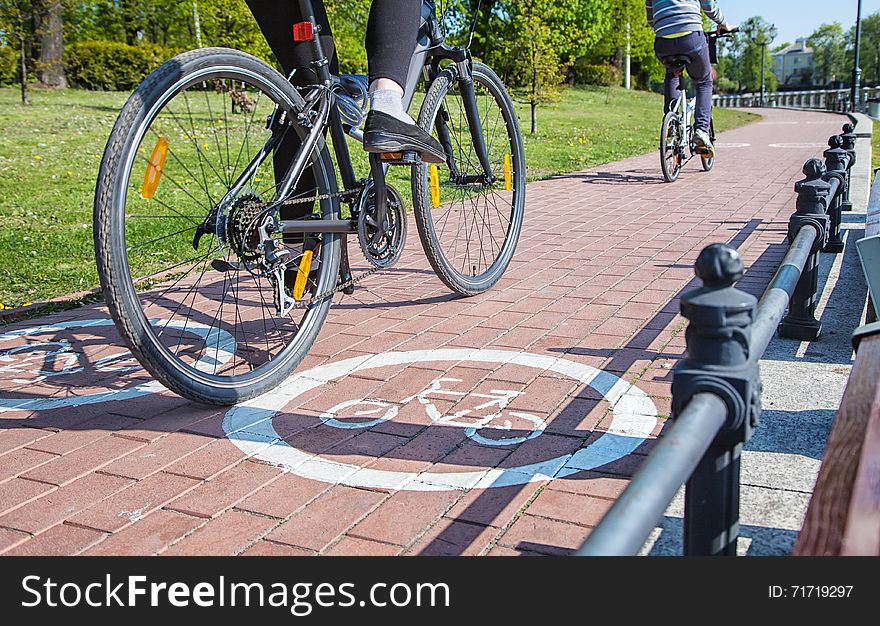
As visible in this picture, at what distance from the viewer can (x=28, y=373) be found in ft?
12.4

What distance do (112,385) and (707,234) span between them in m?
4.50

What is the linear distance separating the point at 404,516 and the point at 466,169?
288 centimetres

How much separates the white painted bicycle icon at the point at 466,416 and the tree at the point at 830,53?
129 m

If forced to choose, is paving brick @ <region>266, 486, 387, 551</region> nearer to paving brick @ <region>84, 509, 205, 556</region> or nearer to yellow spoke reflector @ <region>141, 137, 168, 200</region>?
paving brick @ <region>84, 509, 205, 556</region>

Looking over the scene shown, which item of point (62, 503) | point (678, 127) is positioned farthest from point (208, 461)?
point (678, 127)

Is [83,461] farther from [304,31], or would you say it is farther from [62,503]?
[304,31]

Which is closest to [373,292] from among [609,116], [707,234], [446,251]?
[446,251]

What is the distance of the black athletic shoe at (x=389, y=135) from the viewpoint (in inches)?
137

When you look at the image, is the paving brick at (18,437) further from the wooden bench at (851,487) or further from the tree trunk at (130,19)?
the tree trunk at (130,19)

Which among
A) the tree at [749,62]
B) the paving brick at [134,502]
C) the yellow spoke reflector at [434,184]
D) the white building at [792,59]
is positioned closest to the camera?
the paving brick at [134,502]

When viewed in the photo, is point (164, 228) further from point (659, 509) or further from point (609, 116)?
point (609, 116)

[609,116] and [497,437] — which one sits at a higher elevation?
[609,116]

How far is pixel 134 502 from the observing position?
2539 millimetres

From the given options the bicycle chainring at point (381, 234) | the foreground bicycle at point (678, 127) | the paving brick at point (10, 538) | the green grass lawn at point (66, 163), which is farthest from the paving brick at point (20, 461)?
the foreground bicycle at point (678, 127)
